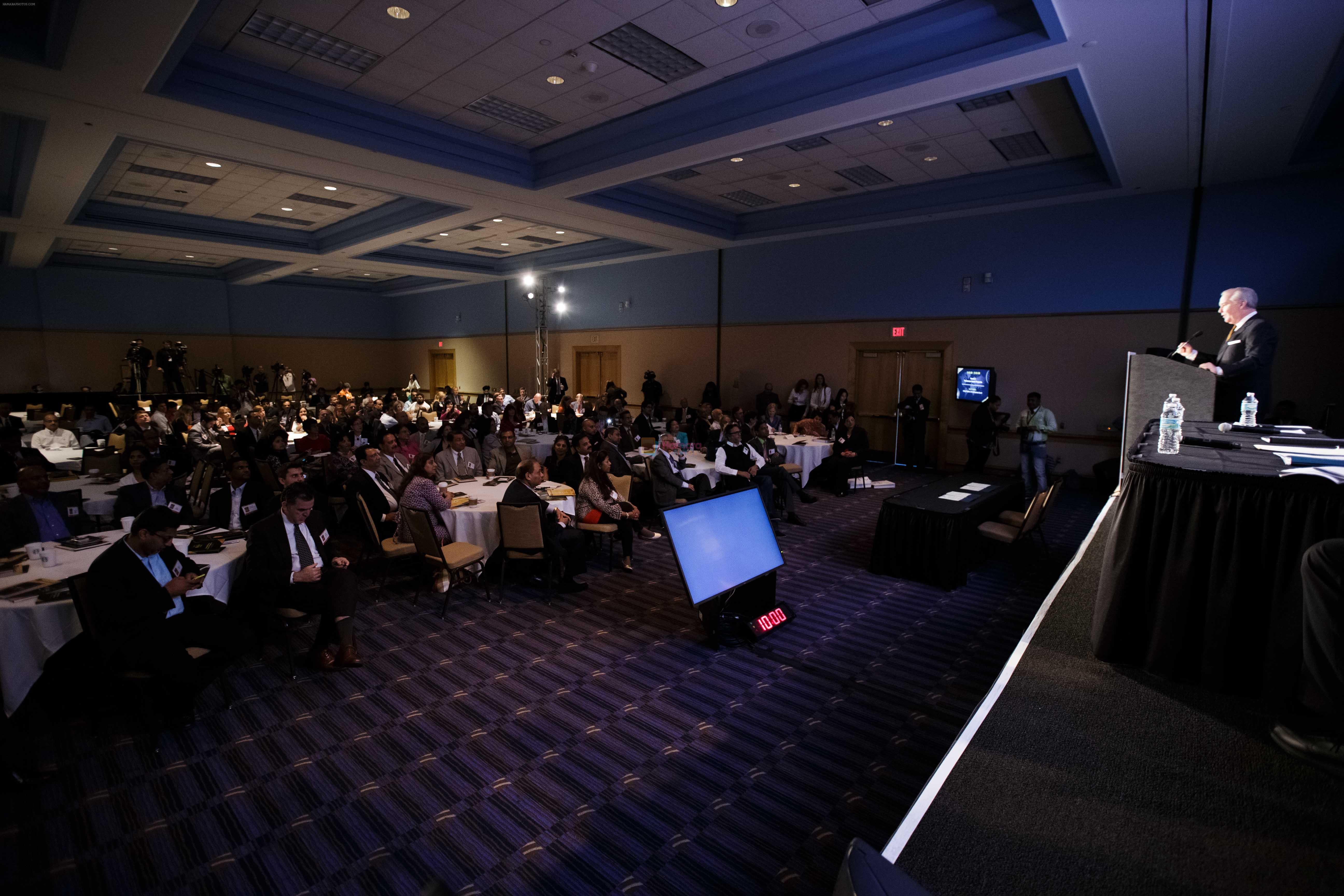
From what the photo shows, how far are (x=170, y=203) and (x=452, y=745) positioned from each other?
41.5 feet

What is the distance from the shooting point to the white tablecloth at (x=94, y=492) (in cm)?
588

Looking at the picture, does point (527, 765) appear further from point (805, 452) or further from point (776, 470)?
point (805, 452)

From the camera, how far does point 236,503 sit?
5129 millimetres

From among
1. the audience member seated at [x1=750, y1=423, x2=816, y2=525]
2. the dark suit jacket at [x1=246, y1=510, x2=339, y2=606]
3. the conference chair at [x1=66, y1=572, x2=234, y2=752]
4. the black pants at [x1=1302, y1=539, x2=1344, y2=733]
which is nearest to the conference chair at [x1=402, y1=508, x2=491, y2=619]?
the dark suit jacket at [x1=246, y1=510, x2=339, y2=606]

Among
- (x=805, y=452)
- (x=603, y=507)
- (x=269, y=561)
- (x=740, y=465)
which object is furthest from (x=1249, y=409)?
(x=269, y=561)

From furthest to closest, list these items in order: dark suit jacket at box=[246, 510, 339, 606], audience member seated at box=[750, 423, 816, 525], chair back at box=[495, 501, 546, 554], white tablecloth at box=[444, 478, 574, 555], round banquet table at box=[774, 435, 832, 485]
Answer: round banquet table at box=[774, 435, 832, 485]
audience member seated at box=[750, 423, 816, 525]
white tablecloth at box=[444, 478, 574, 555]
chair back at box=[495, 501, 546, 554]
dark suit jacket at box=[246, 510, 339, 606]

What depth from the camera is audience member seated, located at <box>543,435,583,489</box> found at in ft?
22.9

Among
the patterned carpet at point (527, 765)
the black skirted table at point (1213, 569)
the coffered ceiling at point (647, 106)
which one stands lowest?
the patterned carpet at point (527, 765)

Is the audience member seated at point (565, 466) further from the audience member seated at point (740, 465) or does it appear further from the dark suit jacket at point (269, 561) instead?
the dark suit jacket at point (269, 561)

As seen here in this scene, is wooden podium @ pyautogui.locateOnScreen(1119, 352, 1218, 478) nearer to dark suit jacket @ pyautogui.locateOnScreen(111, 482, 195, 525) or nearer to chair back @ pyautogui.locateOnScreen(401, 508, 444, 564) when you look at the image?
chair back @ pyautogui.locateOnScreen(401, 508, 444, 564)

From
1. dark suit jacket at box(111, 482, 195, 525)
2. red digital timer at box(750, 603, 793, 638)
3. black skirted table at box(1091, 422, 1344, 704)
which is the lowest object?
red digital timer at box(750, 603, 793, 638)

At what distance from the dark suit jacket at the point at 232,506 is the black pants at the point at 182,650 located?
129cm

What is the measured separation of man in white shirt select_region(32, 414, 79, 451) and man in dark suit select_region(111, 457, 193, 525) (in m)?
5.57

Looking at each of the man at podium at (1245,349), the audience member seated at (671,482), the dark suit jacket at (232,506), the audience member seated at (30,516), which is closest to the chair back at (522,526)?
the audience member seated at (671,482)
